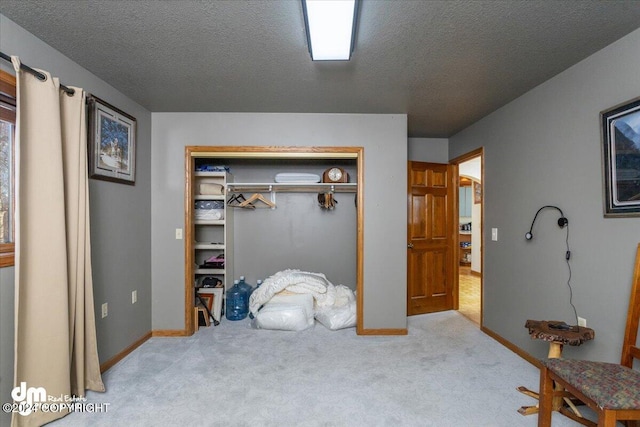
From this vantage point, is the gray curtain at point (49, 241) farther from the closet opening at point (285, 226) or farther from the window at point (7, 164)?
the closet opening at point (285, 226)

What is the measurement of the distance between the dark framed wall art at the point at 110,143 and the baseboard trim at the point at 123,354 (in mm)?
1512

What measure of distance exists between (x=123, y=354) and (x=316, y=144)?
2.68 metres

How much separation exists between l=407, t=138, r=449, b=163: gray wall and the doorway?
0.65 ft

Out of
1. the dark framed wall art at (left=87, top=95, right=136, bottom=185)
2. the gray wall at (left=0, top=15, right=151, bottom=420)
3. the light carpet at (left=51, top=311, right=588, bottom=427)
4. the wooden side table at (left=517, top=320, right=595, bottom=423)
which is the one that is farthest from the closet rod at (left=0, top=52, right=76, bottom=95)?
the wooden side table at (left=517, top=320, right=595, bottom=423)

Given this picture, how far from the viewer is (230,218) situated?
12.2 feet

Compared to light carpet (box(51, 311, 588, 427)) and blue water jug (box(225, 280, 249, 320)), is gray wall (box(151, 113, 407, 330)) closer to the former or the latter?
light carpet (box(51, 311, 588, 427))

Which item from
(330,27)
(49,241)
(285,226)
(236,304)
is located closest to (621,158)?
(330,27)

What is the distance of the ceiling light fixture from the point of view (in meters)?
1.44

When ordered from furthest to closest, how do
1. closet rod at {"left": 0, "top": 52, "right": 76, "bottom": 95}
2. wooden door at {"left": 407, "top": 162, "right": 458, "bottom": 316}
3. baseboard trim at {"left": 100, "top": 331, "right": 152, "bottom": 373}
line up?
wooden door at {"left": 407, "top": 162, "right": 458, "bottom": 316} → baseboard trim at {"left": 100, "top": 331, "right": 152, "bottom": 373} → closet rod at {"left": 0, "top": 52, "right": 76, "bottom": 95}

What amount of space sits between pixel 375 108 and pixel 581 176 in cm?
177

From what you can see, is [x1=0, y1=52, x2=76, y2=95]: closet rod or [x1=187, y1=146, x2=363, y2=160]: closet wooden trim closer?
[x1=0, y1=52, x2=76, y2=95]: closet rod

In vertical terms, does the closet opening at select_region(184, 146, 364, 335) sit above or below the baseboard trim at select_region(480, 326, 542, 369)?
above

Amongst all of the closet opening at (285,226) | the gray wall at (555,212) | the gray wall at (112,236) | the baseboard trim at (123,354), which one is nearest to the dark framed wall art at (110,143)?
the gray wall at (112,236)

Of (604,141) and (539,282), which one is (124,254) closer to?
(539,282)
